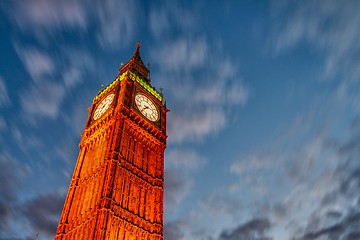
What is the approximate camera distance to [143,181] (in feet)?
151

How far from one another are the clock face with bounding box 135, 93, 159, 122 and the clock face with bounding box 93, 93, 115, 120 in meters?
3.92

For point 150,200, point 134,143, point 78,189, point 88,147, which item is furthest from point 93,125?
point 150,200

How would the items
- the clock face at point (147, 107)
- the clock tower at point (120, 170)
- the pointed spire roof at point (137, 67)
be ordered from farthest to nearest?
the pointed spire roof at point (137, 67)
the clock face at point (147, 107)
the clock tower at point (120, 170)

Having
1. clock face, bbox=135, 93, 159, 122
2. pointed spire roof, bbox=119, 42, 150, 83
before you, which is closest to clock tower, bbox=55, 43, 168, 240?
clock face, bbox=135, 93, 159, 122

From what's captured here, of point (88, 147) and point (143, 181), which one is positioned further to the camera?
point (88, 147)

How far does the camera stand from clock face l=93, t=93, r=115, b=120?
53531mm

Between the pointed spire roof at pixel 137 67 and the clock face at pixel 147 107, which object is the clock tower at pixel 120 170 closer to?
the clock face at pixel 147 107

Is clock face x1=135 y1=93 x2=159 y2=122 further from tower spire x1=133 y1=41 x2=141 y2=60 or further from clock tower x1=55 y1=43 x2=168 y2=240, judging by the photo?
tower spire x1=133 y1=41 x2=141 y2=60

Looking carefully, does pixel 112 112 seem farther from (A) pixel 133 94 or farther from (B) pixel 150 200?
(B) pixel 150 200

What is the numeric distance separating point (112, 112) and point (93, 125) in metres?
4.09

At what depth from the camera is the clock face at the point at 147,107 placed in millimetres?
53500

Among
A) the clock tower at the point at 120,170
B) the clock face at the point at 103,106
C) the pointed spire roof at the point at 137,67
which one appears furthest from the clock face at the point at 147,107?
the pointed spire roof at the point at 137,67

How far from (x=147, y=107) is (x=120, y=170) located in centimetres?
1423

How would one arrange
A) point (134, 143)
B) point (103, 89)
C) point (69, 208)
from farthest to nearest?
point (103, 89), point (134, 143), point (69, 208)
